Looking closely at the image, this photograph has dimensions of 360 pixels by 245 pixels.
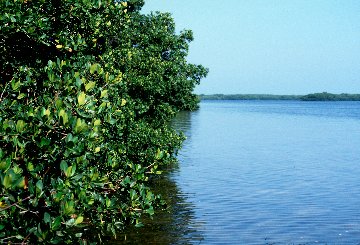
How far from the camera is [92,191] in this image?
7.48 metres

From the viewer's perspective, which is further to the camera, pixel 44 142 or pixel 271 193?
pixel 271 193

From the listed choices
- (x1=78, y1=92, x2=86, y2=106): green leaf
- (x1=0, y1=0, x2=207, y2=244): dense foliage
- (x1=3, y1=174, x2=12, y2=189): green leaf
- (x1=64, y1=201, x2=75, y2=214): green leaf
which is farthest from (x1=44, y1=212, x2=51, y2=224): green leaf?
(x1=78, y1=92, x2=86, y2=106): green leaf

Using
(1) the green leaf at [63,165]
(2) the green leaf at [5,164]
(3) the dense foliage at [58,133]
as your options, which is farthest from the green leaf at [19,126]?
(2) the green leaf at [5,164]

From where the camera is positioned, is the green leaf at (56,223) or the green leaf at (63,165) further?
the green leaf at (63,165)

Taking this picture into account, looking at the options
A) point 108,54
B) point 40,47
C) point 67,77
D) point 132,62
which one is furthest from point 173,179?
point 67,77

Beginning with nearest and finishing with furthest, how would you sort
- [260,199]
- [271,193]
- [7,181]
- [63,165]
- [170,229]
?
1. [7,181]
2. [63,165]
3. [170,229]
4. [260,199]
5. [271,193]

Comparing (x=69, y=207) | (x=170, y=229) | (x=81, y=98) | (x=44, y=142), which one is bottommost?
(x=170, y=229)

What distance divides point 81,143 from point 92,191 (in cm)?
137

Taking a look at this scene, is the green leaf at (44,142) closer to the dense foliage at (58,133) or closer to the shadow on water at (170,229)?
the dense foliage at (58,133)

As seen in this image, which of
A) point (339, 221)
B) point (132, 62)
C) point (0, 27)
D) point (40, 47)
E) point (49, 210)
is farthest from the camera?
point (132, 62)

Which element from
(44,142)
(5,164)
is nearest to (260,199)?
(44,142)

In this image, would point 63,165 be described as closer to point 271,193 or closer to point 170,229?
point 170,229

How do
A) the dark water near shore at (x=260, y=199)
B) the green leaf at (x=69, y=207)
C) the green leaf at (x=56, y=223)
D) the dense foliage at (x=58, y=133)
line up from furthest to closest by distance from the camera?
the dark water near shore at (x=260, y=199)
the dense foliage at (x=58, y=133)
the green leaf at (x=69, y=207)
the green leaf at (x=56, y=223)

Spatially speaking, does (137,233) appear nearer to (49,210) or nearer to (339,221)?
(339,221)
